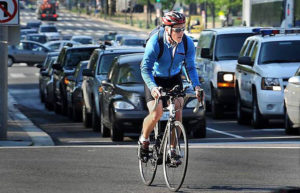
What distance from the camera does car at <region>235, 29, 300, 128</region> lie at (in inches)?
801

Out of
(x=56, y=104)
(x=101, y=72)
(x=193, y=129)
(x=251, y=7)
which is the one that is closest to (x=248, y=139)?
(x=193, y=129)

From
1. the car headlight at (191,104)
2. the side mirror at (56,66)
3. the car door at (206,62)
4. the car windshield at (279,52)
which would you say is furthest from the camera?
the side mirror at (56,66)

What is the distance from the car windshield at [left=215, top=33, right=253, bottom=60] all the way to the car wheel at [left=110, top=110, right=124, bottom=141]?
7.16 m

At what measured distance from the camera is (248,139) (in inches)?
698

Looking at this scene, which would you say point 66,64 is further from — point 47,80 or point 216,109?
point 216,109

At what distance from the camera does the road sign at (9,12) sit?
16.9 m

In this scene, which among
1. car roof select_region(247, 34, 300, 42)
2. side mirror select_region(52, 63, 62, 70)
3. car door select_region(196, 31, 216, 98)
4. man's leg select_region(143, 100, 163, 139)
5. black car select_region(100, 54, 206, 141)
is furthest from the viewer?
side mirror select_region(52, 63, 62, 70)

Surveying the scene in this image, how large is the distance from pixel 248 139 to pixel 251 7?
976 inches

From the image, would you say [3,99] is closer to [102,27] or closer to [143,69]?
[143,69]

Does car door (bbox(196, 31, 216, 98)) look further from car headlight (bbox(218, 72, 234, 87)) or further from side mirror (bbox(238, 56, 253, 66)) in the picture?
side mirror (bbox(238, 56, 253, 66))

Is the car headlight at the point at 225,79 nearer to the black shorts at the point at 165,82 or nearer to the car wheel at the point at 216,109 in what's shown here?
the car wheel at the point at 216,109

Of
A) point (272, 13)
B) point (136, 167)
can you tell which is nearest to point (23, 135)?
point (136, 167)

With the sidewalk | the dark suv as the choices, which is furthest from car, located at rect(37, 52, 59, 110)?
the sidewalk

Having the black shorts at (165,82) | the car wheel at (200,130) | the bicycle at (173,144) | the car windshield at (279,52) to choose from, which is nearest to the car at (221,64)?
the car windshield at (279,52)
